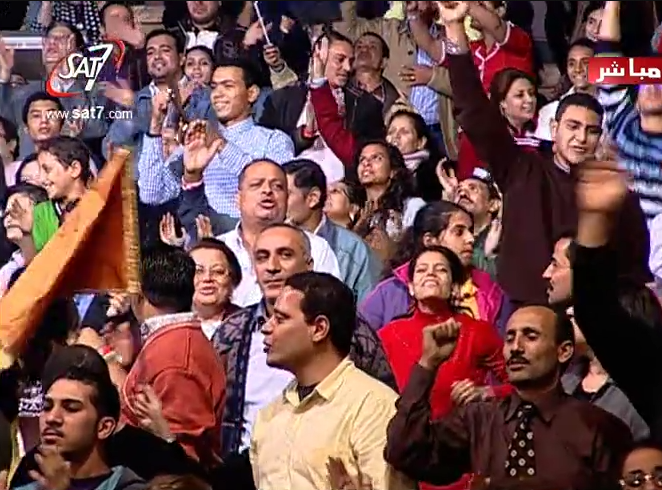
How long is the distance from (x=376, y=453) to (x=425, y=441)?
109 millimetres

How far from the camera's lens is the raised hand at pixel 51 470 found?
3820 millimetres

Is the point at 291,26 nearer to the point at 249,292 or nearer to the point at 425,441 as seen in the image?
the point at 249,292

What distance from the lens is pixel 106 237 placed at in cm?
393

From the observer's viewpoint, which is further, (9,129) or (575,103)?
(9,129)

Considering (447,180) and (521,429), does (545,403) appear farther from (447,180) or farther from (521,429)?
(447,180)

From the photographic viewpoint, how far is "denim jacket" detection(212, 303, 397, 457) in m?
3.80

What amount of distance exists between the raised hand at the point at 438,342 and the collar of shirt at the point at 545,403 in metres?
0.17

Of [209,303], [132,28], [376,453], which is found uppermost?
[132,28]

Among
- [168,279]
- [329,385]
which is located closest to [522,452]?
[329,385]

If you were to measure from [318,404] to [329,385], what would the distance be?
0.05 meters

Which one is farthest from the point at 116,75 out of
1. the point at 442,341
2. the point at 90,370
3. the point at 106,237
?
the point at 442,341

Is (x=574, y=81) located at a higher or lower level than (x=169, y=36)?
lower

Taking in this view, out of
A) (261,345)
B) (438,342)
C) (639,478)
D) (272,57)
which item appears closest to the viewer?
(639,478)

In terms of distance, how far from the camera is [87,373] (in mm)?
3844
